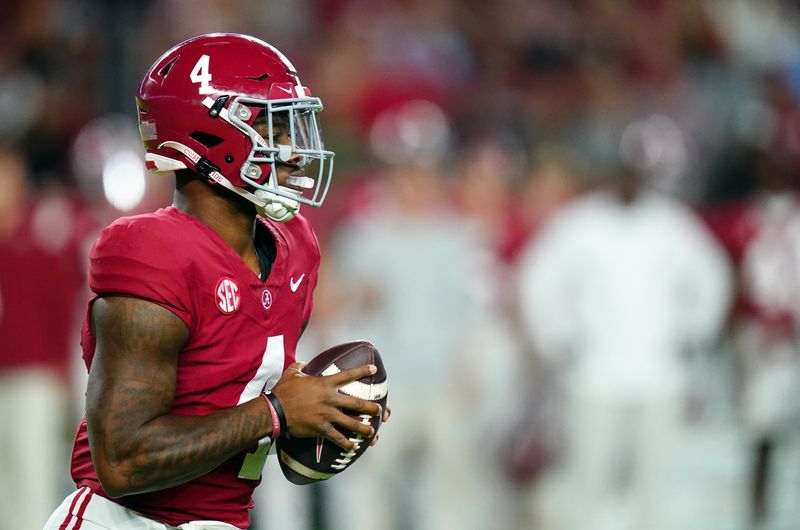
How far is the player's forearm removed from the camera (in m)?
2.47

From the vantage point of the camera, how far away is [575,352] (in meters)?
6.34

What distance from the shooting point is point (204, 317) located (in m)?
2.59

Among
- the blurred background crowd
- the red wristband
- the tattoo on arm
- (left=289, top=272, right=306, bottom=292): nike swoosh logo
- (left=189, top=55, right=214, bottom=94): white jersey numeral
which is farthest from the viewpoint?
the blurred background crowd

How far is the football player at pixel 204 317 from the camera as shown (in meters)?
2.48

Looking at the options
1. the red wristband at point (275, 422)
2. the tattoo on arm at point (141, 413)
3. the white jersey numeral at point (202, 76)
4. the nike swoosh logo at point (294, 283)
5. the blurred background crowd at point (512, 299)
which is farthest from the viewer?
the blurred background crowd at point (512, 299)

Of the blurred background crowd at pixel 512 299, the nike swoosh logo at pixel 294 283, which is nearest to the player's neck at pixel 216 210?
the nike swoosh logo at pixel 294 283

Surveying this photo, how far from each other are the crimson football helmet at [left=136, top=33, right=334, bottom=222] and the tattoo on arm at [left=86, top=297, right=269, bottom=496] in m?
0.37

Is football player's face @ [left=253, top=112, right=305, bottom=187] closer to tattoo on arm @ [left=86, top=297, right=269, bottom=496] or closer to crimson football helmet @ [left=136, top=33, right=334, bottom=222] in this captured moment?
crimson football helmet @ [left=136, top=33, right=334, bottom=222]

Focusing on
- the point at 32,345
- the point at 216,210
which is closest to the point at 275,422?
the point at 216,210

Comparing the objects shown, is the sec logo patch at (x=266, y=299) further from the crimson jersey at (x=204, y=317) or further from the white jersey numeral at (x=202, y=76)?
the white jersey numeral at (x=202, y=76)

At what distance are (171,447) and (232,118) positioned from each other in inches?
27.4

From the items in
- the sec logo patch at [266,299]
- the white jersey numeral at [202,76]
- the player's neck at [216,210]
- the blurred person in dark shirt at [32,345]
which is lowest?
the blurred person in dark shirt at [32,345]

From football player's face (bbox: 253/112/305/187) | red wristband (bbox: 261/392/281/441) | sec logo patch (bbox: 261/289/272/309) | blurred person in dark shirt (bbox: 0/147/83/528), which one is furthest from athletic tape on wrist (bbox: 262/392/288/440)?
blurred person in dark shirt (bbox: 0/147/83/528)

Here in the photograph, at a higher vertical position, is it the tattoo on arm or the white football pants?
the tattoo on arm
